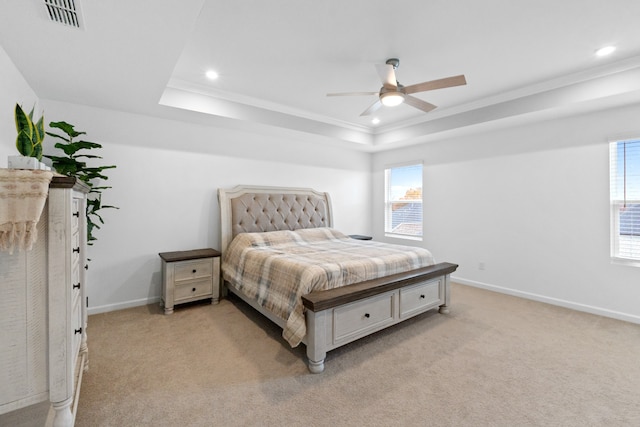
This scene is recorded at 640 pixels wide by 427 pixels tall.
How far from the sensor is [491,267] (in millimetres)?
4273

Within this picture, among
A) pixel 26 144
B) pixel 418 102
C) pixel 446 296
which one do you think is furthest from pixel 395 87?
pixel 26 144

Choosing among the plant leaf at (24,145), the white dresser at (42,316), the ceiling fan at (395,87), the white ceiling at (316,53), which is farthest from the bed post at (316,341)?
the white ceiling at (316,53)

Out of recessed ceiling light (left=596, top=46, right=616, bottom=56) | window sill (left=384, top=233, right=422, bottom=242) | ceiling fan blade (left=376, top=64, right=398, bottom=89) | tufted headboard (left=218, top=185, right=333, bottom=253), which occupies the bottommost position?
window sill (left=384, top=233, right=422, bottom=242)

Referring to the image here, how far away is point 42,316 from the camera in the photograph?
127 cm

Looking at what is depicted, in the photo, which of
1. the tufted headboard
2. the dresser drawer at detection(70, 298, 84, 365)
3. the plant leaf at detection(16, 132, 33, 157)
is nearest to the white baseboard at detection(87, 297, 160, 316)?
the tufted headboard

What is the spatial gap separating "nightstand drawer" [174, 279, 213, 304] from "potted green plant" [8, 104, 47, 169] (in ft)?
7.18

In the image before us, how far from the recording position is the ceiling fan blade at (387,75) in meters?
2.54

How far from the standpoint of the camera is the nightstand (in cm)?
326

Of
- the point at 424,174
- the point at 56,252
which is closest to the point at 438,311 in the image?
the point at 424,174

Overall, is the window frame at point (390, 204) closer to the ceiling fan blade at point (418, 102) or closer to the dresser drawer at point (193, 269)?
the ceiling fan blade at point (418, 102)

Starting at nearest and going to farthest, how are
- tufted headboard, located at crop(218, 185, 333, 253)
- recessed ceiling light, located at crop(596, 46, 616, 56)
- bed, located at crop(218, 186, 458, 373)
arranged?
1. bed, located at crop(218, 186, 458, 373)
2. recessed ceiling light, located at crop(596, 46, 616, 56)
3. tufted headboard, located at crop(218, 185, 333, 253)

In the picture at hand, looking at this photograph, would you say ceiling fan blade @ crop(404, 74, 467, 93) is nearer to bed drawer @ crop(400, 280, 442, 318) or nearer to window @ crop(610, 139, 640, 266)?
bed drawer @ crop(400, 280, 442, 318)

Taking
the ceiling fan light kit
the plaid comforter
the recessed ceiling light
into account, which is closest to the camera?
the plaid comforter

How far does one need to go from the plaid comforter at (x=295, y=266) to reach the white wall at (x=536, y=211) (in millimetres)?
1633
